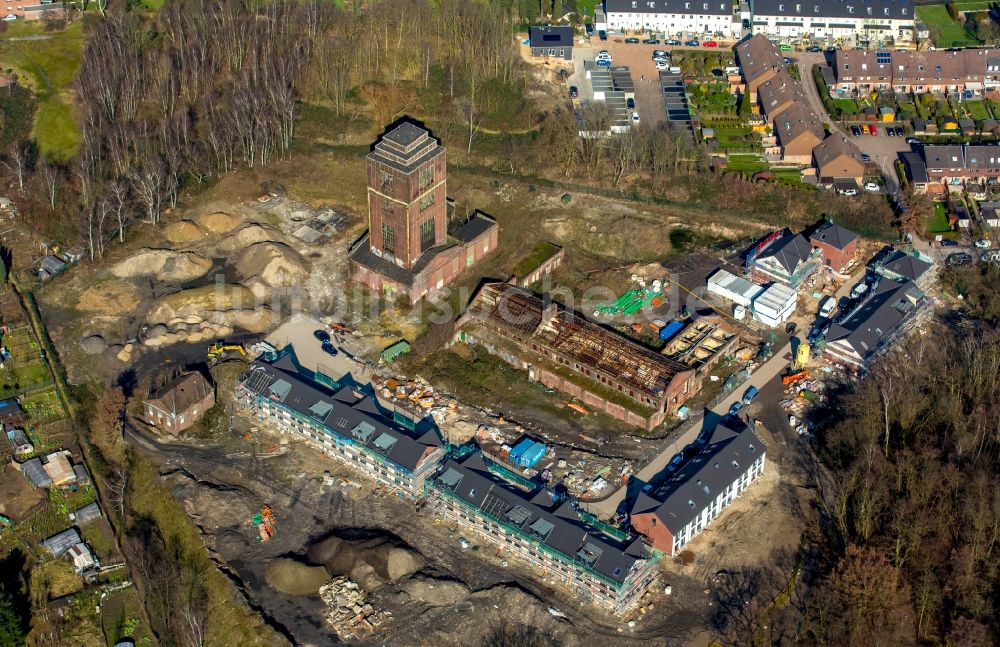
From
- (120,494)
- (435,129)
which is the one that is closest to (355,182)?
(435,129)

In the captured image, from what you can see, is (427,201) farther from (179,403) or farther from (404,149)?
(179,403)

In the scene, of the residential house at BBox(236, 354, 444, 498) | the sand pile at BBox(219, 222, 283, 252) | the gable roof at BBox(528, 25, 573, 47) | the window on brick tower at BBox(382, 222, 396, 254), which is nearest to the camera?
the residential house at BBox(236, 354, 444, 498)

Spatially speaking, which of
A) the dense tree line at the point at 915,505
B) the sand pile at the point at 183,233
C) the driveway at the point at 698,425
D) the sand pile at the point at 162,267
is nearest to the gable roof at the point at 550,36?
the sand pile at the point at 183,233

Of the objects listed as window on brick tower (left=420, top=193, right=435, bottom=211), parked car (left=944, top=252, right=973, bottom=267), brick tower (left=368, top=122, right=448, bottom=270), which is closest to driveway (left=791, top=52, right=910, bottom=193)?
parked car (left=944, top=252, right=973, bottom=267)

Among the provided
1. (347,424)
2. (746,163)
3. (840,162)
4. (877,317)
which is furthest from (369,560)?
(840,162)

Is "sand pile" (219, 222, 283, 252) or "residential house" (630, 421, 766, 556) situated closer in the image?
"residential house" (630, 421, 766, 556)

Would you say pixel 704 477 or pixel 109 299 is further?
pixel 109 299

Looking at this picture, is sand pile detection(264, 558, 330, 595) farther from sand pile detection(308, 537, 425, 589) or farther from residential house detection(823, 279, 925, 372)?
residential house detection(823, 279, 925, 372)
